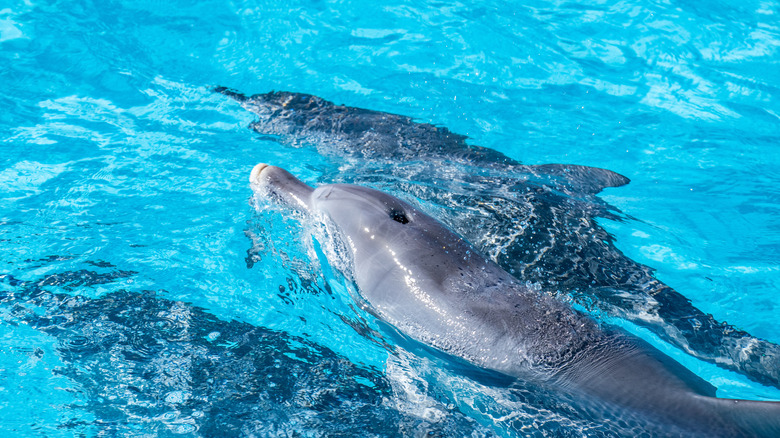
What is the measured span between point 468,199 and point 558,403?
3069 millimetres

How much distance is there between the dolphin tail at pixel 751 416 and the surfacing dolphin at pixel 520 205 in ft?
6.82

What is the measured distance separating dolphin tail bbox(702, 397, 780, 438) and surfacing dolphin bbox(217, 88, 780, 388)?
2.08 metres

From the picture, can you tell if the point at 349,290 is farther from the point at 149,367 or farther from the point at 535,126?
the point at 535,126

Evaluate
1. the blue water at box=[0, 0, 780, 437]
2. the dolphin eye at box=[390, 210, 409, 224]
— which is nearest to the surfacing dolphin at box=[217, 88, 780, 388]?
the blue water at box=[0, 0, 780, 437]

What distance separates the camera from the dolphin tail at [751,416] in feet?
11.2

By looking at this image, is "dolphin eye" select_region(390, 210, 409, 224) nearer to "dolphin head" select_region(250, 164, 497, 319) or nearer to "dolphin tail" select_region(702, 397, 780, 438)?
"dolphin head" select_region(250, 164, 497, 319)

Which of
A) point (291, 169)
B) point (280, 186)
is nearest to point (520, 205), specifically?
point (280, 186)

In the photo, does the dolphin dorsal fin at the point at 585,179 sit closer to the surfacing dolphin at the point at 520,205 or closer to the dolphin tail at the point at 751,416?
the surfacing dolphin at the point at 520,205

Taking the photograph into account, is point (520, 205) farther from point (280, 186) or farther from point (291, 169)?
point (291, 169)

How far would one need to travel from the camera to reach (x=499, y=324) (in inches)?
184

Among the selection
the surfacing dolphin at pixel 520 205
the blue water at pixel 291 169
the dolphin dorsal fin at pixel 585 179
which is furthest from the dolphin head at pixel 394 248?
the dolphin dorsal fin at pixel 585 179

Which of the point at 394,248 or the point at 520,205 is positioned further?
the point at 520,205

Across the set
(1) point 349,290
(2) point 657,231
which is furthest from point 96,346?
(2) point 657,231

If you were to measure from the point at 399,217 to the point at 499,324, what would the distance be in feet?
4.50
